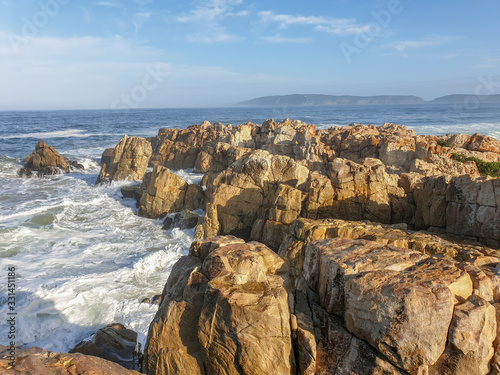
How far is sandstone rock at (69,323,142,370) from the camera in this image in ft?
27.6

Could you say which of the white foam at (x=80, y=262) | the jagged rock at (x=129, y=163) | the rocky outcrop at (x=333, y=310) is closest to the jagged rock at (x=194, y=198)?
the white foam at (x=80, y=262)

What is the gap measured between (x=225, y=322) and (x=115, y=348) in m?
4.87

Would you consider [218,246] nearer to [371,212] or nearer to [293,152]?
[371,212]

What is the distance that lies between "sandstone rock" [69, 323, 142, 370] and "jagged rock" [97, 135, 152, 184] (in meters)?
24.5

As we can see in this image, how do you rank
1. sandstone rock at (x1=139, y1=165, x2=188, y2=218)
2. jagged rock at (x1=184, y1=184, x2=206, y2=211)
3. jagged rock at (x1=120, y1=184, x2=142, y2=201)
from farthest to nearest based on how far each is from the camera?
jagged rock at (x1=120, y1=184, x2=142, y2=201) < sandstone rock at (x1=139, y1=165, x2=188, y2=218) < jagged rock at (x1=184, y1=184, x2=206, y2=211)

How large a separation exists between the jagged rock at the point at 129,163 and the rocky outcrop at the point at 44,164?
30.4ft

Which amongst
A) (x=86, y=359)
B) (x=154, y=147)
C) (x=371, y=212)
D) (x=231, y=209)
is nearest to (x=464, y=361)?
(x=86, y=359)

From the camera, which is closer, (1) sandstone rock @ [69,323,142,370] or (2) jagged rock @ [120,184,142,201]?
(1) sandstone rock @ [69,323,142,370]

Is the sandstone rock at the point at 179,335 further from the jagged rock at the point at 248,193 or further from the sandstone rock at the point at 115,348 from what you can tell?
the jagged rock at the point at 248,193

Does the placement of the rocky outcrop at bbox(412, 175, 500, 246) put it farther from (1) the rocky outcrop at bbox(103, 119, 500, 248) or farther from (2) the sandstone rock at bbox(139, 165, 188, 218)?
(2) the sandstone rock at bbox(139, 165, 188, 218)

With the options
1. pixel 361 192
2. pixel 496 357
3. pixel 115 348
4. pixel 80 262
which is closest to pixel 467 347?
pixel 496 357

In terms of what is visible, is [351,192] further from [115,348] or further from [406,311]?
[115,348]

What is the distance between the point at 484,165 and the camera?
23.6 metres

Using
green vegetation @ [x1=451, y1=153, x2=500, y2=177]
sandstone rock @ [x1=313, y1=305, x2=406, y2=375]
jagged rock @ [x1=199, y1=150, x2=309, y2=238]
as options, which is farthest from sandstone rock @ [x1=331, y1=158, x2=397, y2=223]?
sandstone rock @ [x1=313, y1=305, x2=406, y2=375]
